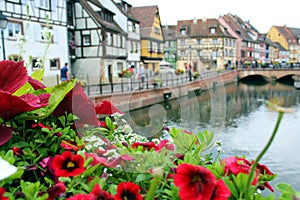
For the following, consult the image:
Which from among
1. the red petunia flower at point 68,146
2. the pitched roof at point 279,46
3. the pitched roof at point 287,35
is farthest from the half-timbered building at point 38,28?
the pitched roof at point 287,35

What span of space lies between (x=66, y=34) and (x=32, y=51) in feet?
10.2

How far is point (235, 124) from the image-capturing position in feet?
47.5

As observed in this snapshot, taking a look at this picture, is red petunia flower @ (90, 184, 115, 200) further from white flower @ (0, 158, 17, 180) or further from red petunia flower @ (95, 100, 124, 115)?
red petunia flower @ (95, 100, 124, 115)

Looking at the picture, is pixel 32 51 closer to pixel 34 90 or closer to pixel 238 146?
pixel 238 146

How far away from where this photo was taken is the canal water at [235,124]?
4.03 ft

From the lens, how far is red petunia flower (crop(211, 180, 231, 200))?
27.7 inches

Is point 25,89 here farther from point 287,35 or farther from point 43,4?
point 287,35

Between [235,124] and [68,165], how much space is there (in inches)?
562

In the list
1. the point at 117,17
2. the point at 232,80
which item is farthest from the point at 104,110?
the point at 232,80

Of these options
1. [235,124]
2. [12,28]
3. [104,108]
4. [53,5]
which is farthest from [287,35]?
[104,108]

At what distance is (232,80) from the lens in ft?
→ 127

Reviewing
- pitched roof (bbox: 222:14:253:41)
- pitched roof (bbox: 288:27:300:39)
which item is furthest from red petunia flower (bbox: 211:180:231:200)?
pitched roof (bbox: 288:27:300:39)

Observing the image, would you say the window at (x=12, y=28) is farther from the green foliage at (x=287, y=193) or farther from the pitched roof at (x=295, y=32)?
the pitched roof at (x=295, y=32)

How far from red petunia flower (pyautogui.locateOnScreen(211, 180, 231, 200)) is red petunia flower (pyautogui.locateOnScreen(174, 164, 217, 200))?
0.02m
